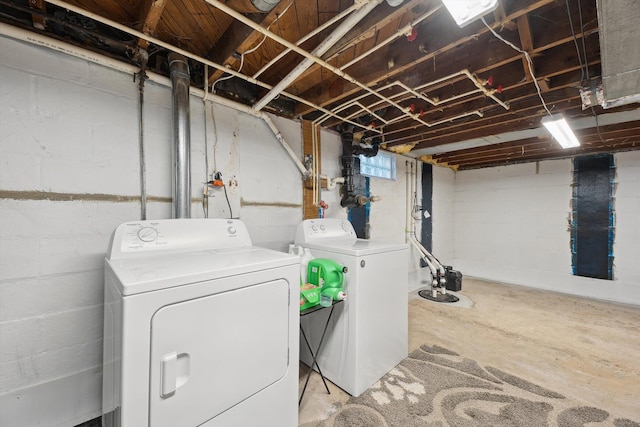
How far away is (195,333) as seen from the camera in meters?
0.94

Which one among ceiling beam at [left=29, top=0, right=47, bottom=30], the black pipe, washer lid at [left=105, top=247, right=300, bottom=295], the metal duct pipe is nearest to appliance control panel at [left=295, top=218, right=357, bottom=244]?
the black pipe

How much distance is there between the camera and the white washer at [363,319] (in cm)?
172

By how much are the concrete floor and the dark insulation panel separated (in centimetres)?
58

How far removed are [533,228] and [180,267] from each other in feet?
17.7

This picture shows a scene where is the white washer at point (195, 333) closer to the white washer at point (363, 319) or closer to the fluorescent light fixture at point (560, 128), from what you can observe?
the white washer at point (363, 319)

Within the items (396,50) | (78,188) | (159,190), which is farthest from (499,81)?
(78,188)

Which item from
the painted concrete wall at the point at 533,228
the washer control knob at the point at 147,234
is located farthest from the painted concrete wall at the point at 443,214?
the washer control knob at the point at 147,234

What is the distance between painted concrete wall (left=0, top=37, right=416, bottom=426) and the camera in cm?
123

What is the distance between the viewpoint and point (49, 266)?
4.32 ft

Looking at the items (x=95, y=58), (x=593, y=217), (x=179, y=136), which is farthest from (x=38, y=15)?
(x=593, y=217)

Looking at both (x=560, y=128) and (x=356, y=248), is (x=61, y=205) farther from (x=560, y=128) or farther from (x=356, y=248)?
(x=560, y=128)

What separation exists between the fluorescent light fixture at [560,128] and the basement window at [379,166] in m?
1.68

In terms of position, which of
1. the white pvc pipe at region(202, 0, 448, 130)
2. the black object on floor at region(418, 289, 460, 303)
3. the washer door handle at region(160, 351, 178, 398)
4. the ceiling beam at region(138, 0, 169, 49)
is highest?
the ceiling beam at region(138, 0, 169, 49)

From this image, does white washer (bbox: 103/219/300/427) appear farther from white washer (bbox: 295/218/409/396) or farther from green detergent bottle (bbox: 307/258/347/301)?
white washer (bbox: 295/218/409/396)
